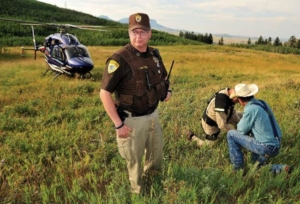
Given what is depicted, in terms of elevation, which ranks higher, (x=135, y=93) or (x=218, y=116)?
(x=135, y=93)

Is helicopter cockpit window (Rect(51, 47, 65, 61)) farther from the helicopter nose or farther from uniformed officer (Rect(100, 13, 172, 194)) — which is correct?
uniformed officer (Rect(100, 13, 172, 194))

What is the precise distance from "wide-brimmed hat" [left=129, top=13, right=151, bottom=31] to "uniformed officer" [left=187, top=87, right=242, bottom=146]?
254 centimetres

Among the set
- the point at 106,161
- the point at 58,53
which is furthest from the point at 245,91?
the point at 58,53

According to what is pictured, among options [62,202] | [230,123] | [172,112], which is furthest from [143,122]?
[172,112]

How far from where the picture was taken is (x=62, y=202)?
3680 millimetres

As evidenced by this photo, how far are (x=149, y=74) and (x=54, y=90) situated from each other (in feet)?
Result: 30.2

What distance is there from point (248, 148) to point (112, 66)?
2.62 meters

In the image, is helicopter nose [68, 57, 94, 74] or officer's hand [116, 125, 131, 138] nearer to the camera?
officer's hand [116, 125, 131, 138]

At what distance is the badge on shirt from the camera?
10.1 feet

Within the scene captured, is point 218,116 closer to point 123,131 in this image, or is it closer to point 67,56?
point 123,131

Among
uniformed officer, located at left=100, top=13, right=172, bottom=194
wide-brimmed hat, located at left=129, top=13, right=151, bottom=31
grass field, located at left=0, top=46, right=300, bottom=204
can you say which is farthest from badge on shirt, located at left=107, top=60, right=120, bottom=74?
grass field, located at left=0, top=46, right=300, bottom=204

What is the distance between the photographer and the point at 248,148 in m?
4.42

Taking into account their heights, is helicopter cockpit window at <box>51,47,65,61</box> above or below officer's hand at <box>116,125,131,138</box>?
above

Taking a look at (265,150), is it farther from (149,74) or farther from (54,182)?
(54,182)
